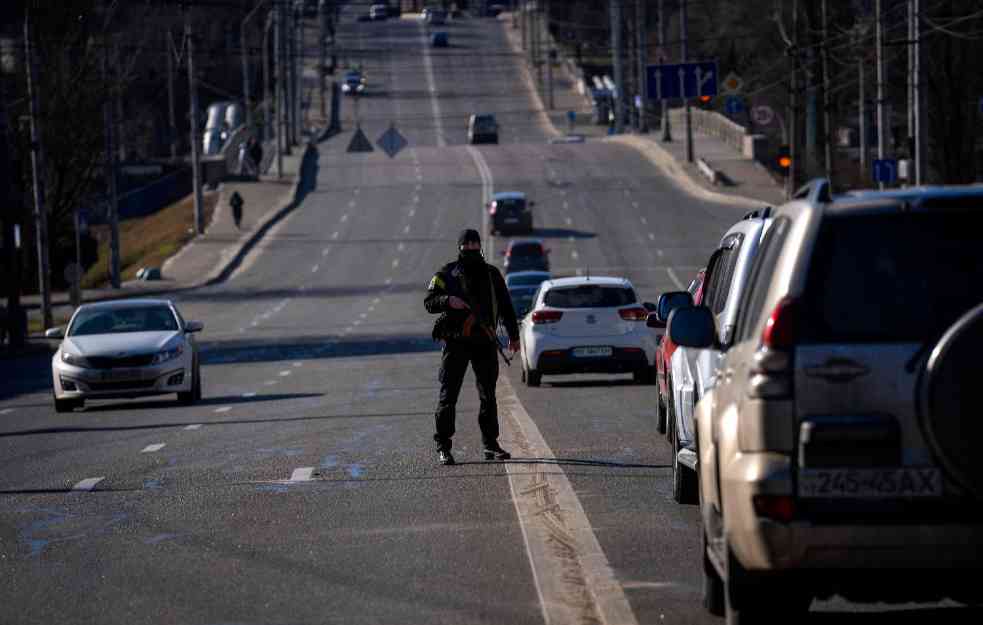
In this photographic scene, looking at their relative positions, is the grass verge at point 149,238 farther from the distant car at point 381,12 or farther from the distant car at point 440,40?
the distant car at point 440,40

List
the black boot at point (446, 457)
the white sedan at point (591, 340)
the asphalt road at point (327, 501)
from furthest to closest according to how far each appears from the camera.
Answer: the white sedan at point (591, 340) → the black boot at point (446, 457) → the asphalt road at point (327, 501)

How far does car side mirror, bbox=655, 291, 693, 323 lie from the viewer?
13.7 m

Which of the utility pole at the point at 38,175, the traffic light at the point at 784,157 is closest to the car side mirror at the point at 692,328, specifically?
the utility pole at the point at 38,175

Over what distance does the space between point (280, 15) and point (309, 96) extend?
142 feet

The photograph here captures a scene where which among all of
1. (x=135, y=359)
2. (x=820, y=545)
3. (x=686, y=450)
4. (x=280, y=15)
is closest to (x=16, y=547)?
(x=686, y=450)

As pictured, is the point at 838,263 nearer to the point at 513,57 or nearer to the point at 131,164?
the point at 131,164

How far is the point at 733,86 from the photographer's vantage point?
69.2 metres

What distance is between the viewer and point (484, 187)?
8788 centimetres

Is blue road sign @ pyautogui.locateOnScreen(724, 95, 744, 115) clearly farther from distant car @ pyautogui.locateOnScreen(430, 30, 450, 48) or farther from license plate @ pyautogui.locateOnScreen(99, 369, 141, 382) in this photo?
distant car @ pyautogui.locateOnScreen(430, 30, 450, 48)

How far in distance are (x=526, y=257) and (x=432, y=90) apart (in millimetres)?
88459

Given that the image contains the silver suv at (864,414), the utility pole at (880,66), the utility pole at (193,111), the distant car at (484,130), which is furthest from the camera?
the distant car at (484,130)

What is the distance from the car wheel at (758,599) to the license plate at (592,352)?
1829cm

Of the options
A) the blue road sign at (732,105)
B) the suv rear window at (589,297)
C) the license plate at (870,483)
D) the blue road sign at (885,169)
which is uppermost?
the blue road sign at (732,105)

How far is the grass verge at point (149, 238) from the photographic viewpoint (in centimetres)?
7719
